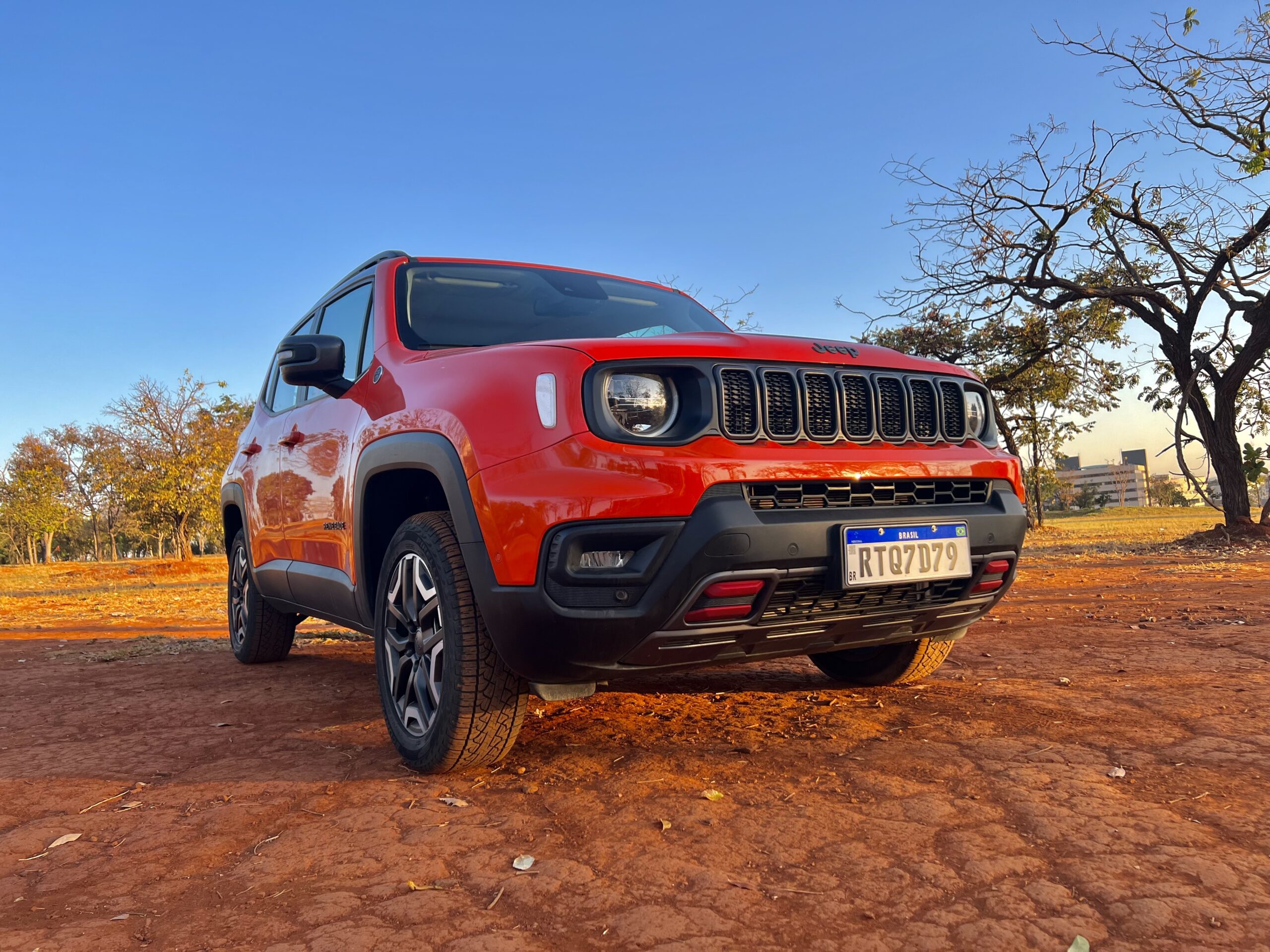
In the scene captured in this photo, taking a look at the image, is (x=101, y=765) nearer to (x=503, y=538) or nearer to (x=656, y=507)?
(x=503, y=538)

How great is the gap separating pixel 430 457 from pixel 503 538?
1.58 feet

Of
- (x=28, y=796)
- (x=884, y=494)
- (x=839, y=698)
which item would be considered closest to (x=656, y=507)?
(x=884, y=494)

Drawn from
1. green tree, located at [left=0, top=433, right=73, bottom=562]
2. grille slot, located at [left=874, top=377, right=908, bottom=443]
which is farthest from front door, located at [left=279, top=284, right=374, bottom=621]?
green tree, located at [left=0, top=433, right=73, bottom=562]

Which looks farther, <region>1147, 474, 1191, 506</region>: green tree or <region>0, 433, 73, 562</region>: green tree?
<region>1147, 474, 1191, 506</region>: green tree

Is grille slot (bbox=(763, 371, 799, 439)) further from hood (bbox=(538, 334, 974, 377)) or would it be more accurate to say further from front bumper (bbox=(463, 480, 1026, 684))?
front bumper (bbox=(463, 480, 1026, 684))

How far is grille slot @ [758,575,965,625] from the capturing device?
103 inches

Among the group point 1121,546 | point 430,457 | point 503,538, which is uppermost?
point 430,457

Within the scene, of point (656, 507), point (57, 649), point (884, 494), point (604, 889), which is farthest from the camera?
point (57, 649)

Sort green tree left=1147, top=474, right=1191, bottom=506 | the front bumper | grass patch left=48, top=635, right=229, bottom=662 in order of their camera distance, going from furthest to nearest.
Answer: green tree left=1147, top=474, right=1191, bottom=506, grass patch left=48, top=635, right=229, bottom=662, the front bumper

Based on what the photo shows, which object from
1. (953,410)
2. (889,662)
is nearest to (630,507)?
(953,410)

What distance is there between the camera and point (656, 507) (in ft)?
7.98

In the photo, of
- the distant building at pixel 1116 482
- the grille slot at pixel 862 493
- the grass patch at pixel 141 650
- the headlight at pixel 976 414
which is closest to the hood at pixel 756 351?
the headlight at pixel 976 414

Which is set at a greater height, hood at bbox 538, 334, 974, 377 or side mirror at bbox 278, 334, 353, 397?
side mirror at bbox 278, 334, 353, 397

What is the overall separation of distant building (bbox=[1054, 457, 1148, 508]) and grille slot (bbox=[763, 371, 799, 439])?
7019 cm
